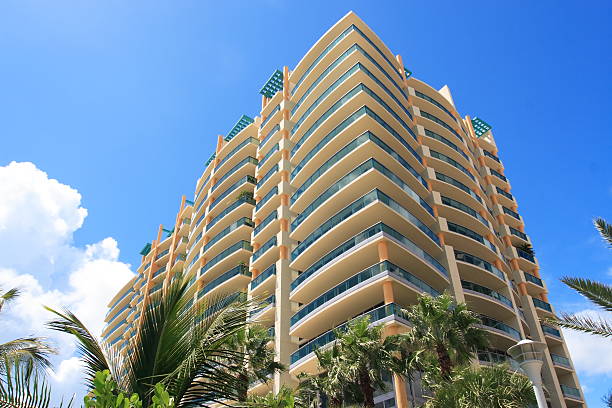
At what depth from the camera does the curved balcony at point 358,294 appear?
31469 mm

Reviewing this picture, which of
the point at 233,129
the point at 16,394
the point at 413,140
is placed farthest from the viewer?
the point at 233,129

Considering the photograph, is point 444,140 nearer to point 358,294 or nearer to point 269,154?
point 269,154

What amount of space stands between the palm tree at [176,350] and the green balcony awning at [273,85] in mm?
56972

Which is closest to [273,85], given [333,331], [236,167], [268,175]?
[236,167]

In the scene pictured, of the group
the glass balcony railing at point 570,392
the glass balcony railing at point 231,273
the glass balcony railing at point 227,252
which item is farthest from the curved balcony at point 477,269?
the glass balcony railing at point 227,252

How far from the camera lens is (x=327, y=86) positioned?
4850cm

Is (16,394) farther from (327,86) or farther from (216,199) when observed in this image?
(216,199)

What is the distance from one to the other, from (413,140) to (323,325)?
22239mm

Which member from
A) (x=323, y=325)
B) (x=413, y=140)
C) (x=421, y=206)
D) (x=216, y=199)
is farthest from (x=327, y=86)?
(x=323, y=325)

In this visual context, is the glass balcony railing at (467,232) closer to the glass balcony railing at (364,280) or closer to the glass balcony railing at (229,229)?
the glass balcony railing at (364,280)

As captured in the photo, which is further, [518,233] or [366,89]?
[518,233]

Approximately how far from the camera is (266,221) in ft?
153

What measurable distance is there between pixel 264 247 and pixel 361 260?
12.9m

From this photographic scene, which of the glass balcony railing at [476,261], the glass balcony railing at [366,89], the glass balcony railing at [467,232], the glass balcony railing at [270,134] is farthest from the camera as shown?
the glass balcony railing at [270,134]
